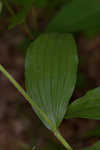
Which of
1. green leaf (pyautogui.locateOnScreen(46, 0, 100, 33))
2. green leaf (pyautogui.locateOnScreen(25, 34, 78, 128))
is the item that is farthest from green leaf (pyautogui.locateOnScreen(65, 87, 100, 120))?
green leaf (pyautogui.locateOnScreen(46, 0, 100, 33))

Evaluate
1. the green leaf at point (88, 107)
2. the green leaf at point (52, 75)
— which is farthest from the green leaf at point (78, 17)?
the green leaf at point (88, 107)

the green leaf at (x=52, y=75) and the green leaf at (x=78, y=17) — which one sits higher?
the green leaf at (x=52, y=75)

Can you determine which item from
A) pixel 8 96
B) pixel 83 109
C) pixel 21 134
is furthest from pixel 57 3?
pixel 83 109

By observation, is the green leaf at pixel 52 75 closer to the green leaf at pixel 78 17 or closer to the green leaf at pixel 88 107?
the green leaf at pixel 88 107

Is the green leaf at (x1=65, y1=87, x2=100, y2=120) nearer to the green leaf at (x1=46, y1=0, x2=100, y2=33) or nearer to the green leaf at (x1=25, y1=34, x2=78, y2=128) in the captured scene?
the green leaf at (x1=25, y1=34, x2=78, y2=128)

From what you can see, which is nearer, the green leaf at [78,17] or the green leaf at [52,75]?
the green leaf at [52,75]

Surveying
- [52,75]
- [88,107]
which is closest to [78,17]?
[52,75]

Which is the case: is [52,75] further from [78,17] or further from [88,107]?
[78,17]
